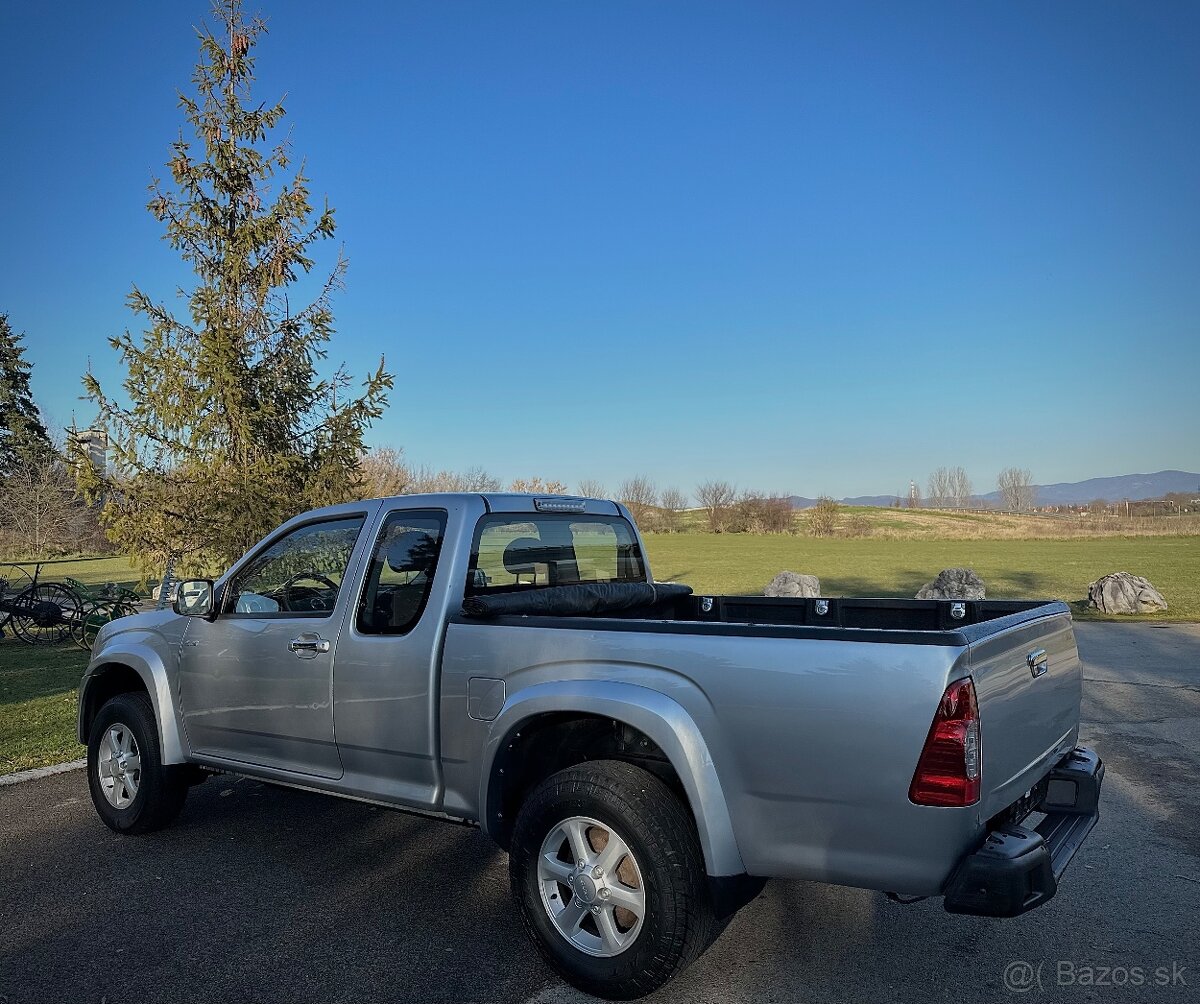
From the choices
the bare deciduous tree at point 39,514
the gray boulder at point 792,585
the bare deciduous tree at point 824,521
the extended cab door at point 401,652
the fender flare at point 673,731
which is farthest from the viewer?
the bare deciduous tree at point 824,521

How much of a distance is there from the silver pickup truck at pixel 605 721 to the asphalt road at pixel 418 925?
380 millimetres

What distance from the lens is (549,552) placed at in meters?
4.73

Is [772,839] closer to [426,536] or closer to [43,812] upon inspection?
[426,536]

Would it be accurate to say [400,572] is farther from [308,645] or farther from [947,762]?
[947,762]

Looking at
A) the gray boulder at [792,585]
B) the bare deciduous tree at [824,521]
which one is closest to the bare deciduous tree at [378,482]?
the gray boulder at [792,585]

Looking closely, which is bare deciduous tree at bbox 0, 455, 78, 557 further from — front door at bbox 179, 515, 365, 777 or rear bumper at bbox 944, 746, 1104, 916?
rear bumper at bbox 944, 746, 1104, 916

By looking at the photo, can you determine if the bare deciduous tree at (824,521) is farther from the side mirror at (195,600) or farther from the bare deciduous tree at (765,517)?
the side mirror at (195,600)

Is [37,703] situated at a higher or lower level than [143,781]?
lower

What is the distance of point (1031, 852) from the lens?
2.79 meters

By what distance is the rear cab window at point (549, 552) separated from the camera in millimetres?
4285

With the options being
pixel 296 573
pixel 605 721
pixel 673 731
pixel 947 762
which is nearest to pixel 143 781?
pixel 296 573

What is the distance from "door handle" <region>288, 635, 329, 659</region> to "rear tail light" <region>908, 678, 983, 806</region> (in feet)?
8.86

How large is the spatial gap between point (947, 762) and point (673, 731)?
864 millimetres

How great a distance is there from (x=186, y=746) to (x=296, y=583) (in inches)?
41.1
